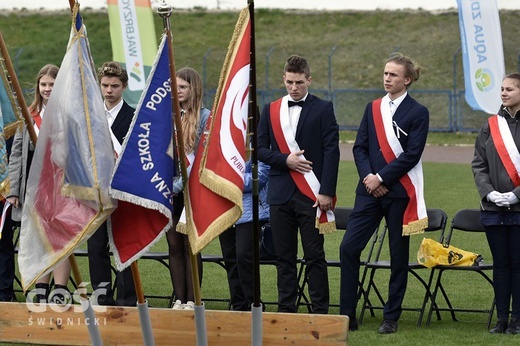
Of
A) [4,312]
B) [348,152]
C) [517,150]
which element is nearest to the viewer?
[4,312]

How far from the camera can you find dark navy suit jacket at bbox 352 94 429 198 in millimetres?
8461

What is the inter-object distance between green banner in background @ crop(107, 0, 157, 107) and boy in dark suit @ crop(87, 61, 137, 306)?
13.7 m

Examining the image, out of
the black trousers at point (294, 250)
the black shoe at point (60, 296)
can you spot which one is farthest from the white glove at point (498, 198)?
the black shoe at point (60, 296)

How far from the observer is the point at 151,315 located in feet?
23.0

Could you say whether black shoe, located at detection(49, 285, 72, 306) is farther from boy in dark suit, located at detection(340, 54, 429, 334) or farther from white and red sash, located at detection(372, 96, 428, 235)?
white and red sash, located at detection(372, 96, 428, 235)

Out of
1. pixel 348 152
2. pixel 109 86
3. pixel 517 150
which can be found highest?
pixel 109 86

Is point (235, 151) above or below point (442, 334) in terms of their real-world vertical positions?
above

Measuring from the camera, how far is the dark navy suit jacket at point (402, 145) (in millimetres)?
8461

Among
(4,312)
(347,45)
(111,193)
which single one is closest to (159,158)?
(111,193)

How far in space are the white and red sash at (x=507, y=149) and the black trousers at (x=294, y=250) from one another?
1.55 meters

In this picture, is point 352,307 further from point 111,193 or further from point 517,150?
point 111,193

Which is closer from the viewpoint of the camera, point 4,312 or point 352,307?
point 4,312

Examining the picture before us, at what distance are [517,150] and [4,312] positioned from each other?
4.08 metres

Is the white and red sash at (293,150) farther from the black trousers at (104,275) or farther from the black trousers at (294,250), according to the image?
the black trousers at (104,275)
